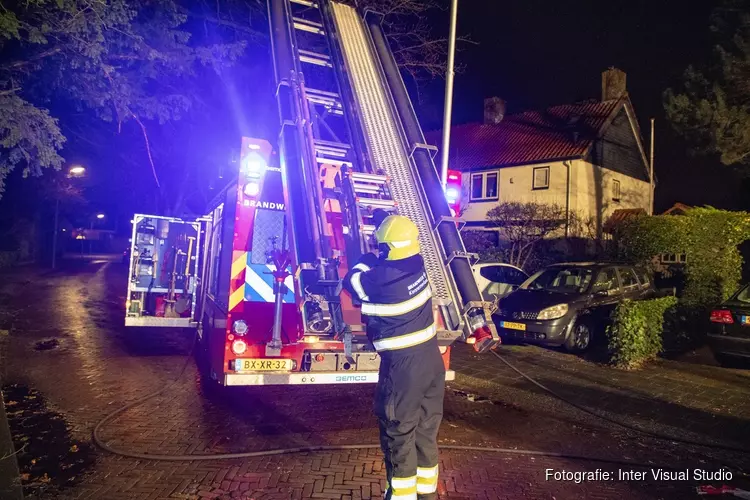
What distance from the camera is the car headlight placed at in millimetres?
9250

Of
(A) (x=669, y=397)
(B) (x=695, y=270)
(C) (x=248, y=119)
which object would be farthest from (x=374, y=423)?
(C) (x=248, y=119)

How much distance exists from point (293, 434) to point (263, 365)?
0.75 meters

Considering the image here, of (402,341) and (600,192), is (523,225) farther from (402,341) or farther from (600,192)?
(402,341)

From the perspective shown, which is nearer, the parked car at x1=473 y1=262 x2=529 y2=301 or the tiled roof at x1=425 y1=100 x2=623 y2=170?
the parked car at x1=473 y1=262 x2=529 y2=301

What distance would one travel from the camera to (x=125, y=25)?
7688mm

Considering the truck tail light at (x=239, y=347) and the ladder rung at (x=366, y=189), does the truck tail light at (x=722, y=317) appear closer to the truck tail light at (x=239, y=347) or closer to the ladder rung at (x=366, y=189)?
the ladder rung at (x=366, y=189)

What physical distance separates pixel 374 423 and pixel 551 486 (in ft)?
6.33

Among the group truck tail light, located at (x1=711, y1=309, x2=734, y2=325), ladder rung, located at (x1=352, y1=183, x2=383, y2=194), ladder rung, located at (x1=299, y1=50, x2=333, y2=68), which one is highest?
ladder rung, located at (x1=299, y1=50, x2=333, y2=68)

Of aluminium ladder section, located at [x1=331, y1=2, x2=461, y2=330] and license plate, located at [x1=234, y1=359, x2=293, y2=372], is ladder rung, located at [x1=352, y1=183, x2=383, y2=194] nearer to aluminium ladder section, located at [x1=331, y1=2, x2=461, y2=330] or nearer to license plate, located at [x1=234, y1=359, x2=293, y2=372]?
aluminium ladder section, located at [x1=331, y1=2, x2=461, y2=330]

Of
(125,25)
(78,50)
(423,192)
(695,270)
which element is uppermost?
(125,25)

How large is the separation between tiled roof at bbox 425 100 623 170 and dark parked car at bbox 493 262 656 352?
15.0 m

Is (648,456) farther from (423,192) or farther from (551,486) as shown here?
(423,192)

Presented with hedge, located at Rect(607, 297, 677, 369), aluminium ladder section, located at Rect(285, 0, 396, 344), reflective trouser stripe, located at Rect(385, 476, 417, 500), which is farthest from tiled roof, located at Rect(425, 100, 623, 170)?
reflective trouser stripe, located at Rect(385, 476, 417, 500)

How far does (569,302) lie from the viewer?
9.36 metres
